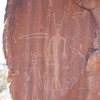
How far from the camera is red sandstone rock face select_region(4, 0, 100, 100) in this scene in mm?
1388

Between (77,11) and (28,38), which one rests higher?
(77,11)

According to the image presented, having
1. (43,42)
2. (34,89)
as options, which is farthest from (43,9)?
(34,89)

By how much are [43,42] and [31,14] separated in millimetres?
158

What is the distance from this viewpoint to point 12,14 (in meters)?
1.45

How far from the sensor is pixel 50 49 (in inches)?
55.8

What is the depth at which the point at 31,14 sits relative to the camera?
4.75 ft

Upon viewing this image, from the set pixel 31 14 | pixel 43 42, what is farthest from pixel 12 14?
pixel 43 42

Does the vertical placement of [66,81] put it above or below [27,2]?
below

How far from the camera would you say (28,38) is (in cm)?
144

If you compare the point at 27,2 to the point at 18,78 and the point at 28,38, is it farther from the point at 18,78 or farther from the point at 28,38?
the point at 18,78

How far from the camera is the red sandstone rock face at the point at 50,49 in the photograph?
1.39m

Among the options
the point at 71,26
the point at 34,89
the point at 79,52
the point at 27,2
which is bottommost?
the point at 34,89

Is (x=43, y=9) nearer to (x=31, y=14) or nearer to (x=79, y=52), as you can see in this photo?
(x=31, y=14)

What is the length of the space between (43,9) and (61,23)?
0.39 feet
